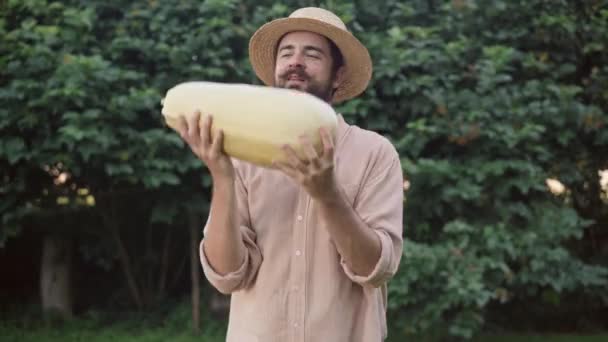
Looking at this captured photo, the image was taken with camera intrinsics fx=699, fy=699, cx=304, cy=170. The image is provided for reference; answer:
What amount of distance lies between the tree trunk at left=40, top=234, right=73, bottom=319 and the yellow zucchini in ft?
20.1

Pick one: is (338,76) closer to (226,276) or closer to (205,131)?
(205,131)

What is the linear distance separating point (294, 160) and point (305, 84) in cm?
43

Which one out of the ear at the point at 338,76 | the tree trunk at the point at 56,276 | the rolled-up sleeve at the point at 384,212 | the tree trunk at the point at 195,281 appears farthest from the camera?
the tree trunk at the point at 56,276

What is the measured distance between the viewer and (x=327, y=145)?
1675 mm

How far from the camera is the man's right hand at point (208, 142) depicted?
5.81 feet

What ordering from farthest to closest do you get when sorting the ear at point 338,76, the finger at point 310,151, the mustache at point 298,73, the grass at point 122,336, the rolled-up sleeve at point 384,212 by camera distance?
1. the grass at point 122,336
2. the ear at point 338,76
3. the mustache at point 298,73
4. the rolled-up sleeve at point 384,212
5. the finger at point 310,151

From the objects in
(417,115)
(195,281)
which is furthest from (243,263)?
(195,281)

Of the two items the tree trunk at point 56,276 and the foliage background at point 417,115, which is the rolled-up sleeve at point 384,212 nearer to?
the foliage background at point 417,115

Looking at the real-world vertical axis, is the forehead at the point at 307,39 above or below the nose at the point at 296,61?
above

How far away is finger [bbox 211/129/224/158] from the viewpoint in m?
1.76

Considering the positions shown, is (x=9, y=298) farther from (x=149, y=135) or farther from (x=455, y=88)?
(x=455, y=88)

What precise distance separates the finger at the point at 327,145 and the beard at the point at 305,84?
37 centimetres

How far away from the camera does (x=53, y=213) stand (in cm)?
696

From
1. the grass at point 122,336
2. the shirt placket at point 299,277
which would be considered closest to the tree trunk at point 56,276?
the grass at point 122,336
